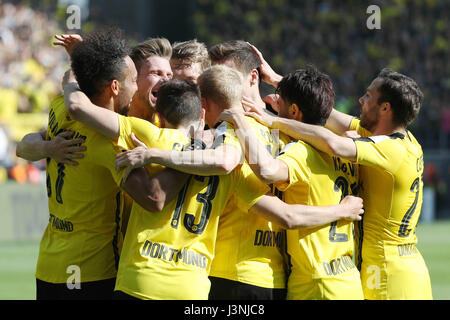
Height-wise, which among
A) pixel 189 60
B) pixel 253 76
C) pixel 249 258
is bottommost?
pixel 249 258

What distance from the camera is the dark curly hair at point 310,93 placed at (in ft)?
12.4

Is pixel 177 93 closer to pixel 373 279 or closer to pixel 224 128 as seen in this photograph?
pixel 224 128

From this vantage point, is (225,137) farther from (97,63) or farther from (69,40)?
(69,40)

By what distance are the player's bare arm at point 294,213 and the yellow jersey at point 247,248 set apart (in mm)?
132

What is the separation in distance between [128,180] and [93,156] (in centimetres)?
35

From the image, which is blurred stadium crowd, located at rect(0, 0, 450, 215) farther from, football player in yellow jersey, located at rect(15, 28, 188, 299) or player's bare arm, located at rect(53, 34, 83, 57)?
football player in yellow jersey, located at rect(15, 28, 188, 299)

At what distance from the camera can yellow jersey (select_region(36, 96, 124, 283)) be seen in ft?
12.5

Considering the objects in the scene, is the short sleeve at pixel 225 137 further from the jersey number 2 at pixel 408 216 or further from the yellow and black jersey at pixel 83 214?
the jersey number 2 at pixel 408 216

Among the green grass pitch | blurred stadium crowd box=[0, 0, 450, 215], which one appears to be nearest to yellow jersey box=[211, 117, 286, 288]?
the green grass pitch

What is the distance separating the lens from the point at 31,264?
10922 mm

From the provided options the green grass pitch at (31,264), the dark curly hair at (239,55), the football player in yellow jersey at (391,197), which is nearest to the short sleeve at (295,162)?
the football player in yellow jersey at (391,197)

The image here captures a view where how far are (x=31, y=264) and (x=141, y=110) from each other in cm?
719

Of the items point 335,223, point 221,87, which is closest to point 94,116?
point 221,87
